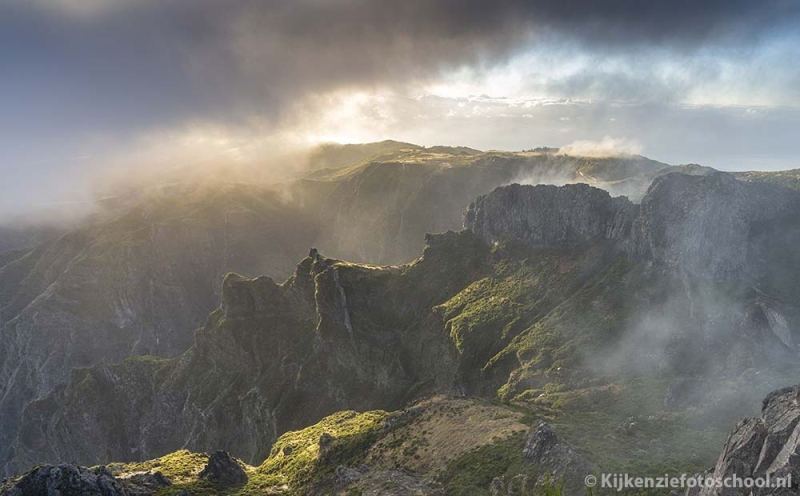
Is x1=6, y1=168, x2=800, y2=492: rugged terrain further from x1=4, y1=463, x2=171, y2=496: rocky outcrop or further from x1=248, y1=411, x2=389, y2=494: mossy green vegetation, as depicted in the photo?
x1=4, y1=463, x2=171, y2=496: rocky outcrop

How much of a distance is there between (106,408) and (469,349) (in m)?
154

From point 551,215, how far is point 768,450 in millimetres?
114691

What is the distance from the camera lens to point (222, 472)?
80.1 metres

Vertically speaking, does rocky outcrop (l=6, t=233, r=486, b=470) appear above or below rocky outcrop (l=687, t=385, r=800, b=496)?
below

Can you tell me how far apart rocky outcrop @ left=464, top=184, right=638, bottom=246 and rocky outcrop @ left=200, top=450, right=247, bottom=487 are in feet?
351

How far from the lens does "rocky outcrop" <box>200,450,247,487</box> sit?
7881cm

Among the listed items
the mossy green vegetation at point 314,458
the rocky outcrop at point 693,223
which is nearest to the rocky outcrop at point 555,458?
the mossy green vegetation at point 314,458

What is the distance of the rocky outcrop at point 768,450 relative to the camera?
31.4 meters

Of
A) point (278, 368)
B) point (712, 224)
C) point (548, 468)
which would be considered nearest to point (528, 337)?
point (712, 224)

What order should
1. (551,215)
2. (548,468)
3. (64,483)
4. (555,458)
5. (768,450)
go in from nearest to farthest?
(768,450), (548,468), (555,458), (64,483), (551,215)

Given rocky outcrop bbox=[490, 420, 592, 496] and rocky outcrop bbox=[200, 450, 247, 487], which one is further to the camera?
rocky outcrop bbox=[200, 450, 247, 487]

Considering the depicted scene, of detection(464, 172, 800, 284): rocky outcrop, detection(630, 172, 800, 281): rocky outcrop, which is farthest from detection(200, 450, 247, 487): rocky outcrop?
detection(630, 172, 800, 281): rocky outcrop

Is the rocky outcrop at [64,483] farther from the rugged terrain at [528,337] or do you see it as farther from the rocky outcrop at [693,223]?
the rocky outcrop at [693,223]

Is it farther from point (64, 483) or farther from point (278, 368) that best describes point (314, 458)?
point (278, 368)
